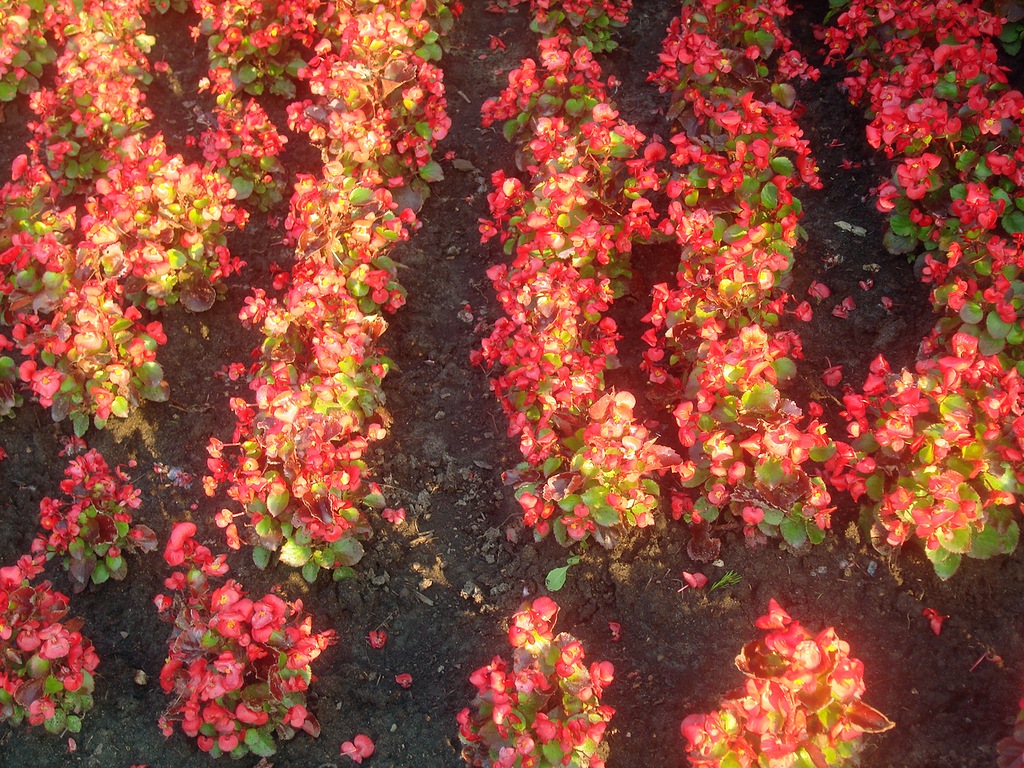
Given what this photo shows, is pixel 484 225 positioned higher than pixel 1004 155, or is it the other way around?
pixel 1004 155

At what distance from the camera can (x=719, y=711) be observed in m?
2.97

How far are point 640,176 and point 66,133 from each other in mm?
3333

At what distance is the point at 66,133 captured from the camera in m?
5.27

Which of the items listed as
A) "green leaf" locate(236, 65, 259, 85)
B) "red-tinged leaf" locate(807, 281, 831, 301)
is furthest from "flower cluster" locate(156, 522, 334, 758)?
"green leaf" locate(236, 65, 259, 85)

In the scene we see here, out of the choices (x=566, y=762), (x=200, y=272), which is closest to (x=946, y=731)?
(x=566, y=762)

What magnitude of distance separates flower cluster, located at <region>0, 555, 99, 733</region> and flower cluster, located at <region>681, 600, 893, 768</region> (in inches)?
85.3

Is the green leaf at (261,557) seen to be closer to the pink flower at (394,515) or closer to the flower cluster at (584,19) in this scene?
the pink flower at (394,515)

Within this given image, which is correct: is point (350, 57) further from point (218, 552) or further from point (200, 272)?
point (218, 552)

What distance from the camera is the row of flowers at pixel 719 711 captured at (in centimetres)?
274

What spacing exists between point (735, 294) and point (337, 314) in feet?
5.46

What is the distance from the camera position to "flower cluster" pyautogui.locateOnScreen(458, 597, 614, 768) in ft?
9.66

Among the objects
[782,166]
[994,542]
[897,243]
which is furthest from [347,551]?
[897,243]

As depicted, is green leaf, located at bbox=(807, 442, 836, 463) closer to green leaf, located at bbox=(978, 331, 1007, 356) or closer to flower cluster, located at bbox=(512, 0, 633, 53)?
green leaf, located at bbox=(978, 331, 1007, 356)

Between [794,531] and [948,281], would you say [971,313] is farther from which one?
[794,531]
